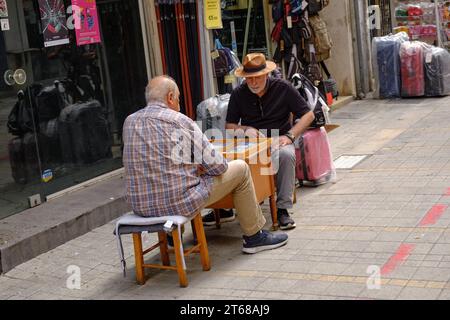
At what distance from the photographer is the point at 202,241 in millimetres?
5051

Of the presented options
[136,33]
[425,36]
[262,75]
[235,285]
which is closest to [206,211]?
[262,75]

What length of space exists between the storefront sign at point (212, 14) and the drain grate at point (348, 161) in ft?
7.60

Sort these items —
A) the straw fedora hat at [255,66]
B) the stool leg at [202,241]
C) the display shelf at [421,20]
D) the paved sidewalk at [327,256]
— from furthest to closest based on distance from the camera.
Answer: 1. the display shelf at [421,20]
2. the straw fedora hat at [255,66]
3. the stool leg at [202,241]
4. the paved sidewalk at [327,256]

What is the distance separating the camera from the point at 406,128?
949 cm

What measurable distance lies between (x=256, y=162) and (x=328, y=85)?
20.4 feet

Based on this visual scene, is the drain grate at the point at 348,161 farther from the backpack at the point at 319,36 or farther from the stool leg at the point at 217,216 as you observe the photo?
the backpack at the point at 319,36

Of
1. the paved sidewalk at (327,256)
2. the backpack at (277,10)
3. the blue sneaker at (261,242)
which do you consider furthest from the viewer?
the backpack at (277,10)

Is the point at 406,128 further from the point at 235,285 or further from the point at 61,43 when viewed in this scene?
the point at 235,285

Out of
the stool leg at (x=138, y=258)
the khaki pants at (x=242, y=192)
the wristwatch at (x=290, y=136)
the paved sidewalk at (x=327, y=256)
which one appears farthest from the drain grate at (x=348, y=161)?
the stool leg at (x=138, y=258)

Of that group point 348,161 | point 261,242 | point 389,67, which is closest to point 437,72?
point 389,67

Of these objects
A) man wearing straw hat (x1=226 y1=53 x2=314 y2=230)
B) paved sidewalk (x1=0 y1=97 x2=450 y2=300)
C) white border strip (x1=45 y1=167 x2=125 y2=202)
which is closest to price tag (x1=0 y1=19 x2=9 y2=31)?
white border strip (x1=45 y1=167 x2=125 y2=202)

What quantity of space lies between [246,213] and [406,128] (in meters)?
4.81

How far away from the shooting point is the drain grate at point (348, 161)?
780 centimetres

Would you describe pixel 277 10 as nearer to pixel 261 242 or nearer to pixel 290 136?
pixel 290 136
